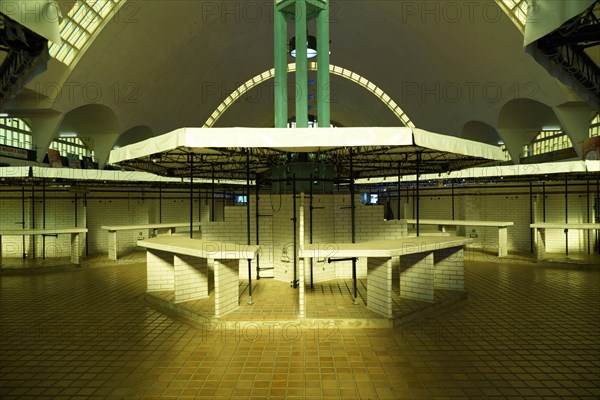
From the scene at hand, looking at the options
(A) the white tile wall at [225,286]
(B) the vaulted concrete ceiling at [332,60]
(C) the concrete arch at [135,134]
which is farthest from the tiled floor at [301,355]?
(C) the concrete arch at [135,134]

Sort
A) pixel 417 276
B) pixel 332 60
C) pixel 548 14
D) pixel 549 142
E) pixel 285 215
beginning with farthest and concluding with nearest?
pixel 332 60
pixel 549 142
pixel 285 215
pixel 417 276
pixel 548 14

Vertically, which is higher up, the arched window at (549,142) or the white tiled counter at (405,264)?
the arched window at (549,142)

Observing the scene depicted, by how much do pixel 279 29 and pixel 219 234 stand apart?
6.68 metres

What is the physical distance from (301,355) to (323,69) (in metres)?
8.51

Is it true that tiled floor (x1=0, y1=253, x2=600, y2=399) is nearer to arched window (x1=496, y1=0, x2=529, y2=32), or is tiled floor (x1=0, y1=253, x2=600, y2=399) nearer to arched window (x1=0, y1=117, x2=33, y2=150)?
arched window (x1=496, y1=0, x2=529, y2=32)

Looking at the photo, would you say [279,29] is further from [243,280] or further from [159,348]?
[159,348]

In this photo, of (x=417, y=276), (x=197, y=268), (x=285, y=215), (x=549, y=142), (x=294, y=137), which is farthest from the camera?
(x=549, y=142)

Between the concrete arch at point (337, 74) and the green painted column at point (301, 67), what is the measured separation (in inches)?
953

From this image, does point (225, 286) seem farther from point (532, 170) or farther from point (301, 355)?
point (532, 170)

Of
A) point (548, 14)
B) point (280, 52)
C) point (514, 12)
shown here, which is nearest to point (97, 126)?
point (280, 52)

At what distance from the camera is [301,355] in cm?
551

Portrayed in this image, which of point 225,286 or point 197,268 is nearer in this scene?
point 225,286

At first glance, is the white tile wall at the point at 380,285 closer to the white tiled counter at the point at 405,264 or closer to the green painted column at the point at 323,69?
the white tiled counter at the point at 405,264

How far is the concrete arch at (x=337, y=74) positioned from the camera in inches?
1332
